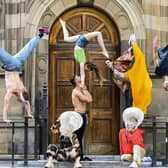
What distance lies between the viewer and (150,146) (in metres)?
15.3

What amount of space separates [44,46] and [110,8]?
1.85 m

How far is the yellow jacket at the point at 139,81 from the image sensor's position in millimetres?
13648

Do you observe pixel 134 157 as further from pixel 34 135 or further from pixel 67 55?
pixel 67 55

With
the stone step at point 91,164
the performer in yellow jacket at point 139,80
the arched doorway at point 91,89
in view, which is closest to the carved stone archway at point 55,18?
the arched doorway at point 91,89

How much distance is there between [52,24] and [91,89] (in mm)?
1836

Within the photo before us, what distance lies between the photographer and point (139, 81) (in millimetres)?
13719

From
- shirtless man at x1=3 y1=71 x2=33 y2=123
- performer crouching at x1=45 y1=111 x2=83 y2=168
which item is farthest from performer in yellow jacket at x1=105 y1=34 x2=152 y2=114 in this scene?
shirtless man at x1=3 y1=71 x2=33 y2=123

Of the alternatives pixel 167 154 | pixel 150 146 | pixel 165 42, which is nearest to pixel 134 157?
pixel 167 154

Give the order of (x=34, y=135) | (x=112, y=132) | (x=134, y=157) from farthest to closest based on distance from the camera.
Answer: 1. (x=112, y=132)
2. (x=34, y=135)
3. (x=134, y=157)

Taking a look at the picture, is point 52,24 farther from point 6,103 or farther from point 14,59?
point 6,103

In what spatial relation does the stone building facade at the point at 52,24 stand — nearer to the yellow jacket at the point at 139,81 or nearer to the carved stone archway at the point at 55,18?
the carved stone archway at the point at 55,18

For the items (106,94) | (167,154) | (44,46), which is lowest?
(167,154)

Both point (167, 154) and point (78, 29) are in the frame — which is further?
point (78, 29)

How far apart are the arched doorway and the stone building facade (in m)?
0.32
